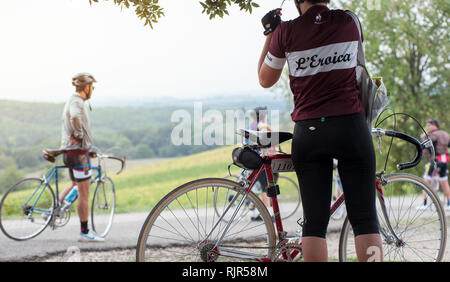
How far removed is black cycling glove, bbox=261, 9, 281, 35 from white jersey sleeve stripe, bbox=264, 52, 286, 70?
126 millimetres

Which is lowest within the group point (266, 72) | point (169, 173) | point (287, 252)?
point (287, 252)

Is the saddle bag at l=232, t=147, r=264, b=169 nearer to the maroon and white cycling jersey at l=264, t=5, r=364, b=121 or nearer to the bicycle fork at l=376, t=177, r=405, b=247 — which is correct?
the maroon and white cycling jersey at l=264, t=5, r=364, b=121

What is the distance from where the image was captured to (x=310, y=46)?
2.20 meters

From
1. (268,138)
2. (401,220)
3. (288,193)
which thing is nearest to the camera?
(268,138)

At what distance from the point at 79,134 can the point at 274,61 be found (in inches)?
143

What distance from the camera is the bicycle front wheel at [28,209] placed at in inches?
234

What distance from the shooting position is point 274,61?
2301mm

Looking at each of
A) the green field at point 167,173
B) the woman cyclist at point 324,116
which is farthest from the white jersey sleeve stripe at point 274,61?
the green field at point 167,173

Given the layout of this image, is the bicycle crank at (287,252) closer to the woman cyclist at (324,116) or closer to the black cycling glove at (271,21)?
the woman cyclist at (324,116)

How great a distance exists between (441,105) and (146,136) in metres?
14.4

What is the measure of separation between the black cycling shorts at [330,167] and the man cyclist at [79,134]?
3.67 m

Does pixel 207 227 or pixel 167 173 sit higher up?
pixel 167 173

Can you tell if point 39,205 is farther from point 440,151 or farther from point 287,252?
point 440,151

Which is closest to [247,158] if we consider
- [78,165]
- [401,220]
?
[401,220]
